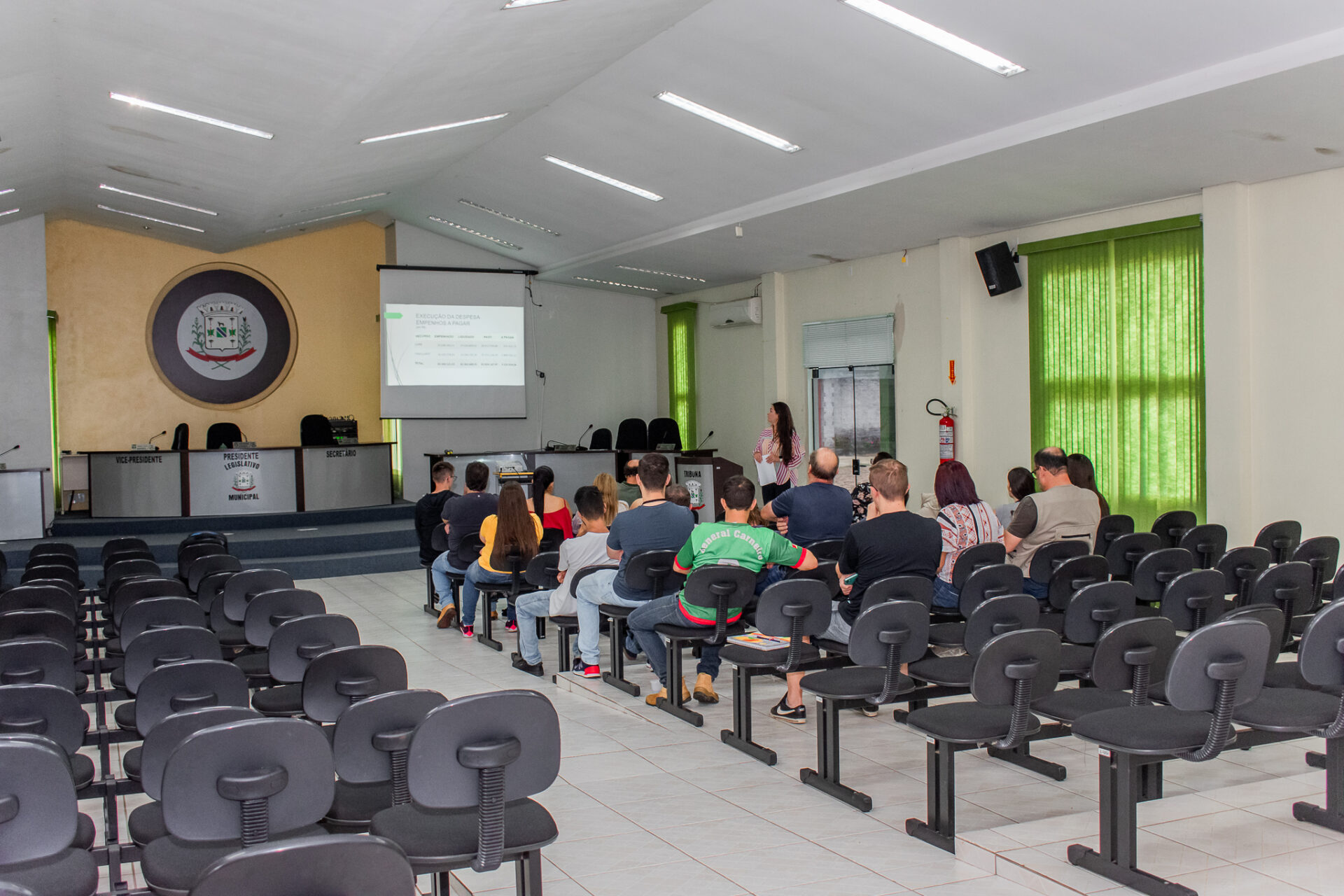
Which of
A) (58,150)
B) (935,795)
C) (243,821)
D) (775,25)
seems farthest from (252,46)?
(935,795)

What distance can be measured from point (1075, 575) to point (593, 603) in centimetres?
246

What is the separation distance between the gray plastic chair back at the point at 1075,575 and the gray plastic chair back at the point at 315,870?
3846 millimetres

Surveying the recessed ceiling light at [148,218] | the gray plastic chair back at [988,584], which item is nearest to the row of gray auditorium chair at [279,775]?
the gray plastic chair back at [988,584]

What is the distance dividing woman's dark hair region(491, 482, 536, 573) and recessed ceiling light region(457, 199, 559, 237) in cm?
649

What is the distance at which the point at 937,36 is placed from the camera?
19.2ft

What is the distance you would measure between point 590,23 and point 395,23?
1251mm

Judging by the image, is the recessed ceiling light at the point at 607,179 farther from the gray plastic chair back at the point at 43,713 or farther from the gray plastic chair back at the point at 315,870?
the gray plastic chair back at the point at 315,870

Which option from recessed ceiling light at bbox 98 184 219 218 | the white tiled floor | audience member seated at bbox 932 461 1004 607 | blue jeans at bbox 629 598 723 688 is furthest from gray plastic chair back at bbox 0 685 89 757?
recessed ceiling light at bbox 98 184 219 218

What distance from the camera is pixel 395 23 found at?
551 centimetres

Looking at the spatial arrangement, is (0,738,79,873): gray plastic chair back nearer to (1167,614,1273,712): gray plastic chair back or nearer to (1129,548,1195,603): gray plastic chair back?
(1167,614,1273,712): gray plastic chair back

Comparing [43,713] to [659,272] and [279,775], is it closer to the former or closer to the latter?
[279,775]

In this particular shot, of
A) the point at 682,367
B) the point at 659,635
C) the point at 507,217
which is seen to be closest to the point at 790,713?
the point at 659,635

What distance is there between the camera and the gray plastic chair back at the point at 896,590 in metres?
4.12

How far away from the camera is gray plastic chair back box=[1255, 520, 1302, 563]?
5828mm
